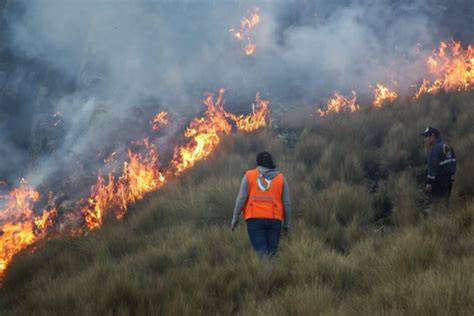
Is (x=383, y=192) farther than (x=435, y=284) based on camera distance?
Yes

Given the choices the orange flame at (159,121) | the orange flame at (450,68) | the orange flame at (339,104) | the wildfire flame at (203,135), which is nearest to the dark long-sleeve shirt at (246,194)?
the wildfire flame at (203,135)

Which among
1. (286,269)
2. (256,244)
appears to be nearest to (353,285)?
(286,269)

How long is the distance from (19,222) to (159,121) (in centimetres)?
478

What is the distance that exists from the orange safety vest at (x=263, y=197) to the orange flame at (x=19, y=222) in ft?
14.3

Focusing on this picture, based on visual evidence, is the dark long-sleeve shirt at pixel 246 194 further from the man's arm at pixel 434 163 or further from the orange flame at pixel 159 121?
the orange flame at pixel 159 121

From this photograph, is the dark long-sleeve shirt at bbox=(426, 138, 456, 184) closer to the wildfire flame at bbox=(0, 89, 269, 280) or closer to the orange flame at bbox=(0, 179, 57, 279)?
the wildfire flame at bbox=(0, 89, 269, 280)

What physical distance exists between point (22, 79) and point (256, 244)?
16311mm

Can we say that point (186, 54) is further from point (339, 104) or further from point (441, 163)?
point (441, 163)

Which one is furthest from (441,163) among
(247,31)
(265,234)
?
(247,31)

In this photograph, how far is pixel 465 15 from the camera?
1620 centimetres

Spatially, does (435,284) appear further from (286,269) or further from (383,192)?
(383,192)

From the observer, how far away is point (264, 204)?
5.51 metres

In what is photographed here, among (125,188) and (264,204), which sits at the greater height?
(125,188)

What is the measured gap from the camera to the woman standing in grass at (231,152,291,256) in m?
5.49
